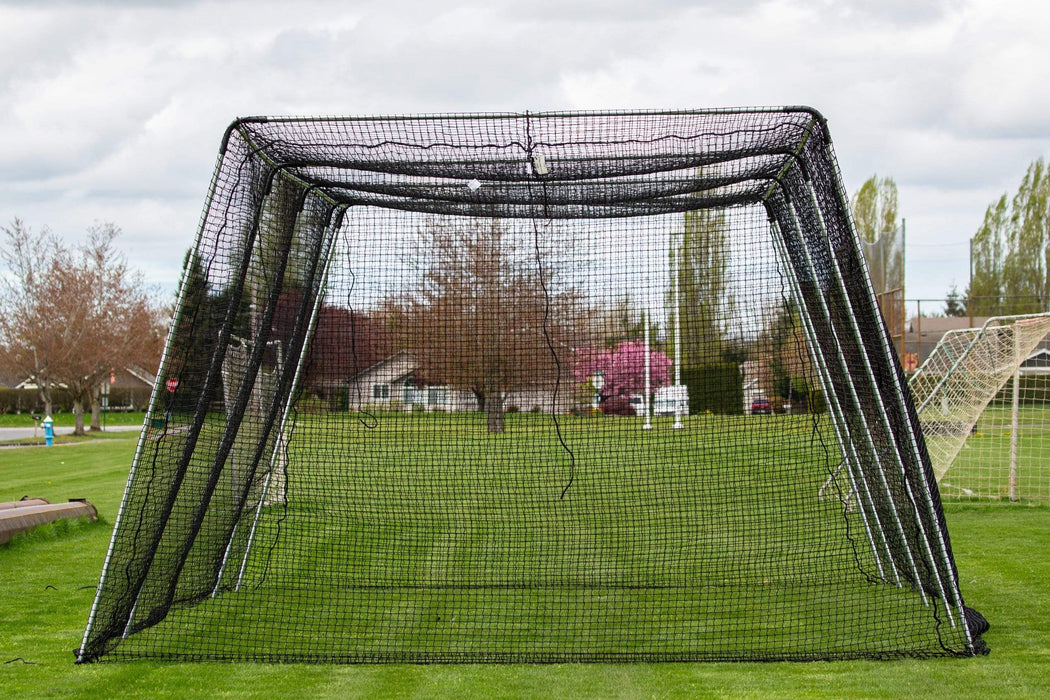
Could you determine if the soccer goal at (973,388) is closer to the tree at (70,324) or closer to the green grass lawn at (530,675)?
the green grass lawn at (530,675)

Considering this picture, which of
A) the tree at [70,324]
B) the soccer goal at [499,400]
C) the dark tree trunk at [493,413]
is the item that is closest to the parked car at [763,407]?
the soccer goal at [499,400]

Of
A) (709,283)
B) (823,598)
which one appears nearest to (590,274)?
(709,283)

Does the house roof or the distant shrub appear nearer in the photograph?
the house roof

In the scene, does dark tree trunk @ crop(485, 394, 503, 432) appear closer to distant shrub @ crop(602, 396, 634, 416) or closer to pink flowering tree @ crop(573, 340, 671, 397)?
pink flowering tree @ crop(573, 340, 671, 397)

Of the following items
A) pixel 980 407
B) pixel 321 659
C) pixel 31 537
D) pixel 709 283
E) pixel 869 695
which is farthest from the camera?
pixel 980 407

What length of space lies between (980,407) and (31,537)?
8261mm

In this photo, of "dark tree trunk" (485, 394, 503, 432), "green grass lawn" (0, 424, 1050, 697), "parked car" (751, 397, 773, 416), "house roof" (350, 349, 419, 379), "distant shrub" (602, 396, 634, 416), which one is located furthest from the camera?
"distant shrub" (602, 396, 634, 416)

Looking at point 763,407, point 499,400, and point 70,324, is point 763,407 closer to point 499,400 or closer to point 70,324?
point 499,400

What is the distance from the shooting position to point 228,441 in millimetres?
4301

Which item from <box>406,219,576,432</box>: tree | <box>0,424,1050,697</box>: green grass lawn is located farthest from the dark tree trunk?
<box>0,424,1050,697</box>: green grass lawn

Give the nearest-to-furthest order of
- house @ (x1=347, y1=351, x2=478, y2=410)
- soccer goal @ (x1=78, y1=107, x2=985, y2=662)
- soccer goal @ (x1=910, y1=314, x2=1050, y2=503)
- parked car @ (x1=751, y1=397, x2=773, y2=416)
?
soccer goal @ (x1=78, y1=107, x2=985, y2=662) → house @ (x1=347, y1=351, x2=478, y2=410) → parked car @ (x1=751, y1=397, x2=773, y2=416) → soccer goal @ (x1=910, y1=314, x2=1050, y2=503)

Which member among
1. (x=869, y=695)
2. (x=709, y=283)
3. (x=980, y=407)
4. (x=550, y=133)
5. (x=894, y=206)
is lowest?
(x=869, y=695)

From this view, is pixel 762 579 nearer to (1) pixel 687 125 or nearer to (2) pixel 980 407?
(1) pixel 687 125

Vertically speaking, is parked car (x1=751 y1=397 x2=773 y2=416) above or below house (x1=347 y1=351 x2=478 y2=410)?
below
